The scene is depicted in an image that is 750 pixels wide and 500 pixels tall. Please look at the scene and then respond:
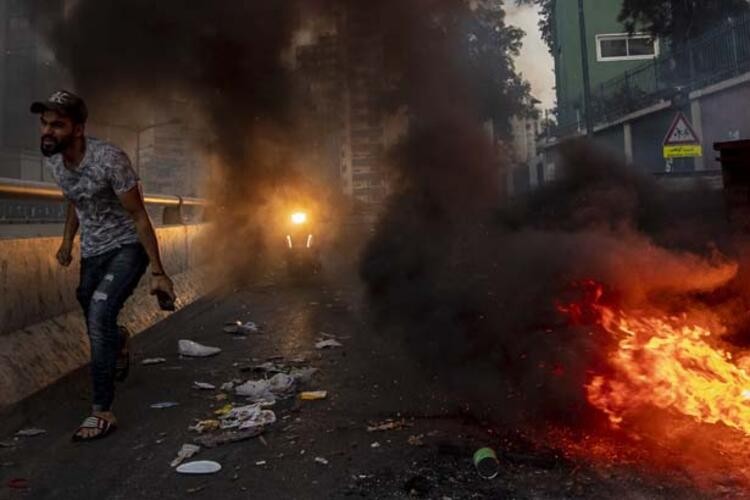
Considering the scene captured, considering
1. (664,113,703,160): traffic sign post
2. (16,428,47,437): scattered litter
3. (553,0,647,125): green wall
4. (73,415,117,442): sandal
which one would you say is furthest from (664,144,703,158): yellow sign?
(553,0,647,125): green wall

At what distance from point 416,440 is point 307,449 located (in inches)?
19.0

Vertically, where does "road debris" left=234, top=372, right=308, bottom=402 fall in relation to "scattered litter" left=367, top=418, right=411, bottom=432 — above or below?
above

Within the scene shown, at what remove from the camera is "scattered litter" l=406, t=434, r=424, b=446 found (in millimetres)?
2701

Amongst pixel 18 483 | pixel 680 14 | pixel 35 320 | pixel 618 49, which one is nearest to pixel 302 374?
pixel 35 320

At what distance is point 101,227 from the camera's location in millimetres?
3133

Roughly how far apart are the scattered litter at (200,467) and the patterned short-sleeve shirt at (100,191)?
47.4 inches

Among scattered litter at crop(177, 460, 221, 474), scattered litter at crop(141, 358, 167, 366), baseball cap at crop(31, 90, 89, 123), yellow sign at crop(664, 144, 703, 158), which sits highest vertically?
yellow sign at crop(664, 144, 703, 158)

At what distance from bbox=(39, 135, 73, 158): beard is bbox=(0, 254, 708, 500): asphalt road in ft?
4.20

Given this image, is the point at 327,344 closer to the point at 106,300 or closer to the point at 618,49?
the point at 106,300

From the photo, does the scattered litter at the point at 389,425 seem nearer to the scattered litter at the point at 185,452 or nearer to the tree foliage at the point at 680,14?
the scattered litter at the point at 185,452

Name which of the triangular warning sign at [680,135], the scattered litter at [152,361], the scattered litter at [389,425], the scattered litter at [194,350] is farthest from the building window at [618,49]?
the scattered litter at [389,425]

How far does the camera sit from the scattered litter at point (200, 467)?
8.20 feet

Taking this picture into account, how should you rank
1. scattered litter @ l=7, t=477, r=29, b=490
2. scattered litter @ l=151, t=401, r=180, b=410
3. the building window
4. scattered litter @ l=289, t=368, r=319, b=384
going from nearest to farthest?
scattered litter @ l=7, t=477, r=29, b=490, scattered litter @ l=151, t=401, r=180, b=410, scattered litter @ l=289, t=368, r=319, b=384, the building window

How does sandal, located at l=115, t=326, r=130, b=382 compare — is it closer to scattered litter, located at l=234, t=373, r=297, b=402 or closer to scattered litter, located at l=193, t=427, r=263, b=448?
scattered litter, located at l=234, t=373, r=297, b=402
